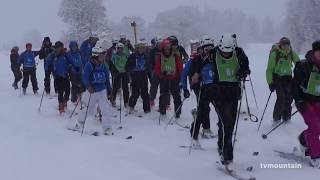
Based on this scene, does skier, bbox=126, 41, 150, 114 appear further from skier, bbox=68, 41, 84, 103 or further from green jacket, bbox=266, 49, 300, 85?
green jacket, bbox=266, 49, 300, 85

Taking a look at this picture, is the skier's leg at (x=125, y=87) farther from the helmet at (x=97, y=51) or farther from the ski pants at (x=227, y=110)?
the ski pants at (x=227, y=110)

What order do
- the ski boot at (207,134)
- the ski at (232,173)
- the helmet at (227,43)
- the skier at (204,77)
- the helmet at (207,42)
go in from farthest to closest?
the ski boot at (207,134) < the helmet at (207,42) < the skier at (204,77) < the helmet at (227,43) < the ski at (232,173)

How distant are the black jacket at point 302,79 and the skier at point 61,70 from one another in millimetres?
8708

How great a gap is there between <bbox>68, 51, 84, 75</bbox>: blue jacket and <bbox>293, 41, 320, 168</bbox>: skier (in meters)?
9.09

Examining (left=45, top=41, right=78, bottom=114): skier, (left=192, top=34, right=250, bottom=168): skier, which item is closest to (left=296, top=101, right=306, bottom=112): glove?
(left=192, top=34, right=250, bottom=168): skier

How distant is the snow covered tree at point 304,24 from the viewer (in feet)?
220

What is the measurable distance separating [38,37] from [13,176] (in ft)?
558

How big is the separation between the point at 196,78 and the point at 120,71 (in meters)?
6.94

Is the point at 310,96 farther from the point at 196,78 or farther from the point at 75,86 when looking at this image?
the point at 75,86

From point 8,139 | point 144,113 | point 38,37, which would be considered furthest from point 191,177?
point 38,37

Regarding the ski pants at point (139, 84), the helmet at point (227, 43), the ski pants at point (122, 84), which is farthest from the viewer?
the ski pants at point (122, 84)

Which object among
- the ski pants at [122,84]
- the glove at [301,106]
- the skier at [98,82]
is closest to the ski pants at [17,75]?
the ski pants at [122,84]

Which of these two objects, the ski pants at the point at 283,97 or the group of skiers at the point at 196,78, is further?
the ski pants at the point at 283,97

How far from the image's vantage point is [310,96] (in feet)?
32.6
